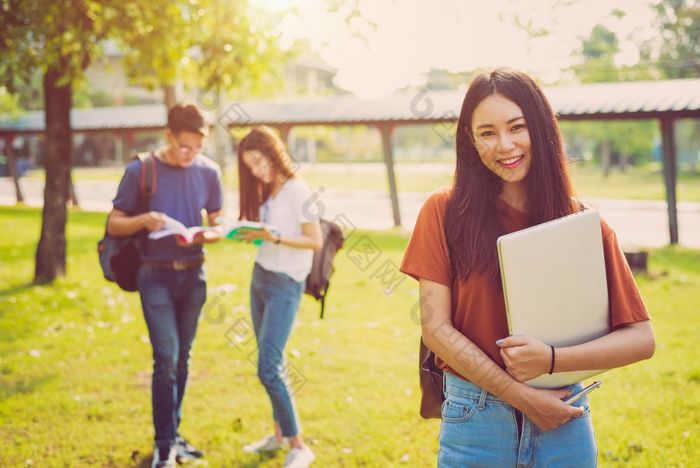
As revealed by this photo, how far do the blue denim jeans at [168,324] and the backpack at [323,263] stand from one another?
694 mm

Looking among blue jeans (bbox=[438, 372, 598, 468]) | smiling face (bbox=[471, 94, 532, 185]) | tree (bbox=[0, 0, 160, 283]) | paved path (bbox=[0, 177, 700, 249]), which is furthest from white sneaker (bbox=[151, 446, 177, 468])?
paved path (bbox=[0, 177, 700, 249])

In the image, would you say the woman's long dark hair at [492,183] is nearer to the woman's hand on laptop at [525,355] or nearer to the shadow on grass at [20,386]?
the woman's hand on laptop at [525,355]

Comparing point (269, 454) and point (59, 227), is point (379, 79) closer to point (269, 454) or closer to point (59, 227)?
Result: point (59, 227)

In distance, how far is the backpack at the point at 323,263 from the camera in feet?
14.2

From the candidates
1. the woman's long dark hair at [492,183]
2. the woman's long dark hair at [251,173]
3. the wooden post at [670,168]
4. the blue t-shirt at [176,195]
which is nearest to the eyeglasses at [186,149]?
the blue t-shirt at [176,195]

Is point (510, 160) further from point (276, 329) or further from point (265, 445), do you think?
point (265, 445)

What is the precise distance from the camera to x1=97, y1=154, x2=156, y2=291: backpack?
3945 mm

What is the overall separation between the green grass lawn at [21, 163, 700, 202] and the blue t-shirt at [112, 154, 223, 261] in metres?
20.5

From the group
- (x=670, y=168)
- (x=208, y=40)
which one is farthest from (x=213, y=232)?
(x=670, y=168)

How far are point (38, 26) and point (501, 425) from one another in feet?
24.1

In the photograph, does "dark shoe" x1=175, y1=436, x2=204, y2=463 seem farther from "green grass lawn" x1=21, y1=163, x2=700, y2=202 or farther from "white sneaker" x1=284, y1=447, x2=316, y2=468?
"green grass lawn" x1=21, y1=163, x2=700, y2=202

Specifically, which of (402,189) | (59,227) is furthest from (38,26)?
(402,189)

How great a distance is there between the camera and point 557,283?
186cm

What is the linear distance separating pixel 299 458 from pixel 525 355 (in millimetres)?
2631
